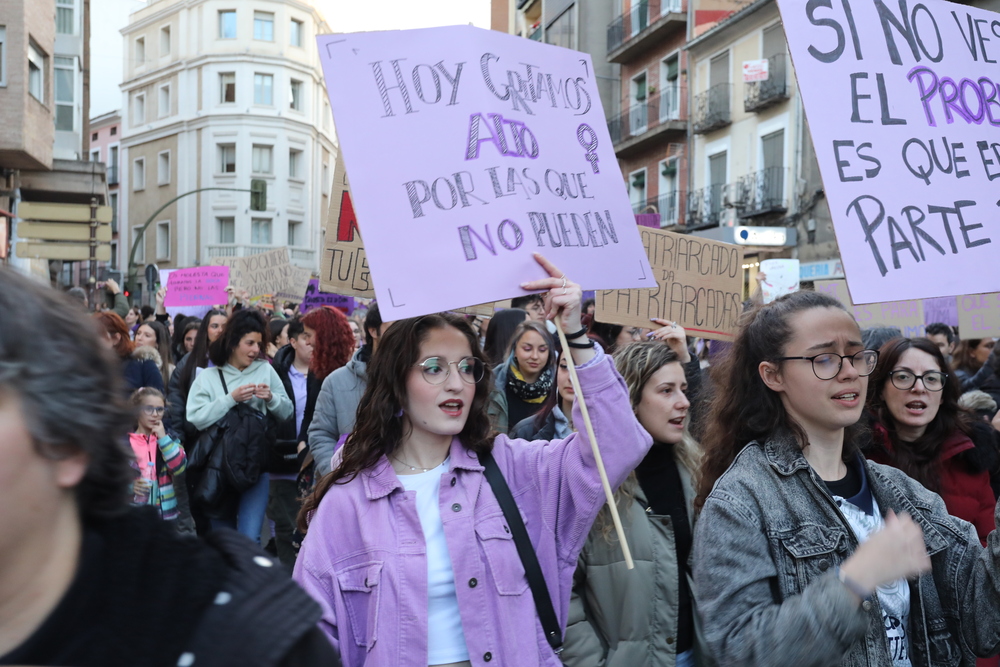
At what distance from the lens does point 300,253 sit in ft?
142

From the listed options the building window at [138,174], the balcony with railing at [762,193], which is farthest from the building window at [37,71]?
the building window at [138,174]

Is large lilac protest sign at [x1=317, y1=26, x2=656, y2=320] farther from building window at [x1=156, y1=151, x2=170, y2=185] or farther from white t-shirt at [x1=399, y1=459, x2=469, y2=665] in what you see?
building window at [x1=156, y1=151, x2=170, y2=185]

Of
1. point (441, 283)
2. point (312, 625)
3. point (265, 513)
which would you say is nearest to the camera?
point (312, 625)

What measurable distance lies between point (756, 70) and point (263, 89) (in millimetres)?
26730

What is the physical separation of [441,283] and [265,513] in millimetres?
4497

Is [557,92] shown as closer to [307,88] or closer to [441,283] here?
[441,283]

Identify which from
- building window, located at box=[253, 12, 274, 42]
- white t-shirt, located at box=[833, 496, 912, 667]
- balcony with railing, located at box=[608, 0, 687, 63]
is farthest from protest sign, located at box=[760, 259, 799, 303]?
building window, located at box=[253, 12, 274, 42]

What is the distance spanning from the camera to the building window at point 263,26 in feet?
142

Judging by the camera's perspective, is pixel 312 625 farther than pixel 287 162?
No

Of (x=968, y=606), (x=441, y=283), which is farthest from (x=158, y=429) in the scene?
(x=968, y=606)

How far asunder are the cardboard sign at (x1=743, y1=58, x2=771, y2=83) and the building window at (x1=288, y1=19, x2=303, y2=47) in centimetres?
2686

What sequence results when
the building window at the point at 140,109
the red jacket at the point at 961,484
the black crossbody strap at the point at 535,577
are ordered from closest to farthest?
the black crossbody strap at the point at 535,577 → the red jacket at the point at 961,484 → the building window at the point at 140,109

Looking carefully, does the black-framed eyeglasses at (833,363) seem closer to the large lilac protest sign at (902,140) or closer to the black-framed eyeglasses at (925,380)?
the large lilac protest sign at (902,140)

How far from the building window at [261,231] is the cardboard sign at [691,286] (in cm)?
3892
